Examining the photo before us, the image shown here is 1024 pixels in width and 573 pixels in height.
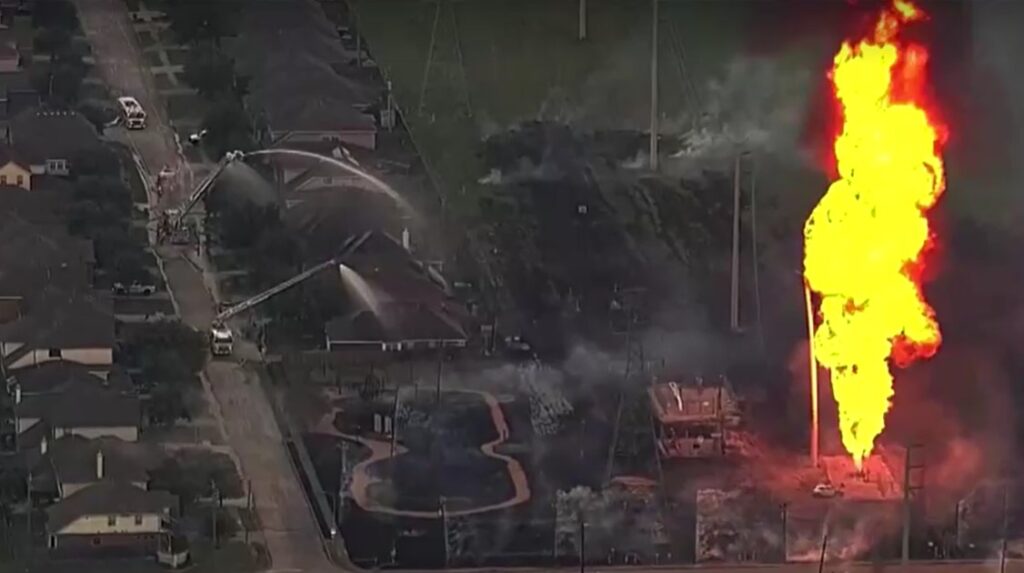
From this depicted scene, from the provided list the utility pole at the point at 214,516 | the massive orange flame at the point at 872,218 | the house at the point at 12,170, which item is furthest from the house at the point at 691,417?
the house at the point at 12,170

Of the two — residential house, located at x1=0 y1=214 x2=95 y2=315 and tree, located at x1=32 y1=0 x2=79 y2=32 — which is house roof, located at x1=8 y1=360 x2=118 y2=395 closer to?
residential house, located at x1=0 y1=214 x2=95 y2=315

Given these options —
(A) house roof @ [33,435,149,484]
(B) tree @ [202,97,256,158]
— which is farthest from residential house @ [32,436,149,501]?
(B) tree @ [202,97,256,158]

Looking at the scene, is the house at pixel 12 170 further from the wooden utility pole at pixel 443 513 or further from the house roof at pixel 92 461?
the wooden utility pole at pixel 443 513

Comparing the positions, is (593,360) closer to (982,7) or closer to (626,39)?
(626,39)

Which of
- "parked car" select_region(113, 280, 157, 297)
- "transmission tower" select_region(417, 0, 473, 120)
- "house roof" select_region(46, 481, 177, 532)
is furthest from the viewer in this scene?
"transmission tower" select_region(417, 0, 473, 120)

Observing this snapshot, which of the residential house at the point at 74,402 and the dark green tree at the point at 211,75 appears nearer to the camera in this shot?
the residential house at the point at 74,402

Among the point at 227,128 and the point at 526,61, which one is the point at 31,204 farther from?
the point at 526,61
